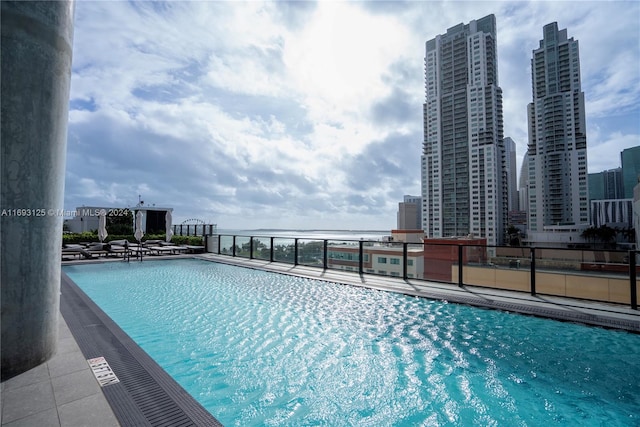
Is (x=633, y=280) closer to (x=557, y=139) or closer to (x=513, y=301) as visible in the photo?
(x=513, y=301)

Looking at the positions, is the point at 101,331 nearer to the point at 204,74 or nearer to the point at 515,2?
the point at 204,74

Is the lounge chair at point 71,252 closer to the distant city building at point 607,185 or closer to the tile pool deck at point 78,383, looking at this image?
the tile pool deck at point 78,383

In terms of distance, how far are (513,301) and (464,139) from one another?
86238 millimetres

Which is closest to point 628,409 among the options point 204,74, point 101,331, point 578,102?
point 101,331

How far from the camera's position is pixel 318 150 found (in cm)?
2103

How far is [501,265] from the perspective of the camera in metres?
7.11

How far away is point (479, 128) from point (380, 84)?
77.5 meters

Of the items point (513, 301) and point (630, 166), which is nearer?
point (513, 301)

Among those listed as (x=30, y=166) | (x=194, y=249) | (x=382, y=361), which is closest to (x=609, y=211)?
(x=194, y=249)

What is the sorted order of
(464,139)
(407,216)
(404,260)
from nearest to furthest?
1. (404,260)
2. (464,139)
3. (407,216)

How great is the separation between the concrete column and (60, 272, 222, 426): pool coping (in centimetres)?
67

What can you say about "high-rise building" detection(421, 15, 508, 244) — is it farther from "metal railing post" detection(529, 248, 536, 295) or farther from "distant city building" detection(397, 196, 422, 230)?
"metal railing post" detection(529, 248, 536, 295)

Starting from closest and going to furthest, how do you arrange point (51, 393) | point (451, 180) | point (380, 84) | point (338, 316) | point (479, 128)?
point (51, 393) < point (338, 316) < point (380, 84) < point (479, 128) < point (451, 180)

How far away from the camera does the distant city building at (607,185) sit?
5669 inches
